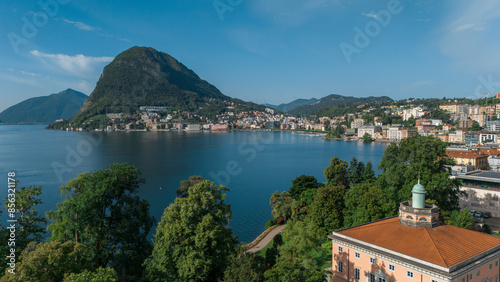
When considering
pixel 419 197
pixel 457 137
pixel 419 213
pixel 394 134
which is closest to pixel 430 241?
pixel 419 213

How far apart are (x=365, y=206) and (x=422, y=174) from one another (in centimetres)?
438

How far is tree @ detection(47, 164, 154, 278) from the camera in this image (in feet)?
40.9

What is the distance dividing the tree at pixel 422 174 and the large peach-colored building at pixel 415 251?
5488 mm

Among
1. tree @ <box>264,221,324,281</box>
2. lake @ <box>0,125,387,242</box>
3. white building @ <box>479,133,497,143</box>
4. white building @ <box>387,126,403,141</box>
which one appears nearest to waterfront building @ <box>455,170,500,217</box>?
lake @ <box>0,125,387,242</box>

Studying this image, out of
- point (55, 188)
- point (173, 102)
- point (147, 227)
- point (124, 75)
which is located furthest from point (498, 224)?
point (124, 75)

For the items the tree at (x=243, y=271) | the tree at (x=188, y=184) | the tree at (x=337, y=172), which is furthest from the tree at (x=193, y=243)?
the tree at (x=337, y=172)

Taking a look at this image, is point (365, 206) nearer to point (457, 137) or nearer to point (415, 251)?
point (415, 251)

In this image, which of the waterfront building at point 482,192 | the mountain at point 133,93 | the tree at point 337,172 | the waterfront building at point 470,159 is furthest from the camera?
the mountain at point 133,93

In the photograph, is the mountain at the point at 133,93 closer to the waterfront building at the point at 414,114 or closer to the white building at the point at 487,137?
the waterfront building at the point at 414,114

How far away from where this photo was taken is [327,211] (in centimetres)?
1644

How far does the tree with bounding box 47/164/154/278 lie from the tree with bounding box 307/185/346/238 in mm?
8359

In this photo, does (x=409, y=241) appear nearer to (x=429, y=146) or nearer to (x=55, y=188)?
(x=429, y=146)

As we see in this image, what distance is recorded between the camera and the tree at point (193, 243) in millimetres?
11062

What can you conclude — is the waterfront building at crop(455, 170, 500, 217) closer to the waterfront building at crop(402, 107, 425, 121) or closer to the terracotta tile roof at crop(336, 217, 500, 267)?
the terracotta tile roof at crop(336, 217, 500, 267)
